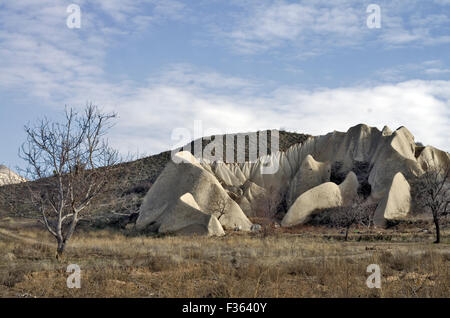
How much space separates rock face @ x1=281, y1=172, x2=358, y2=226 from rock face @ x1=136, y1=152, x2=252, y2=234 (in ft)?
13.0

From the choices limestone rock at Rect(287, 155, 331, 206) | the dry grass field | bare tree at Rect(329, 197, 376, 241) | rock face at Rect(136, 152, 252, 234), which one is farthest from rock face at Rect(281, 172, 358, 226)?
the dry grass field

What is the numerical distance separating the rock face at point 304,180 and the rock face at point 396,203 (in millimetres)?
71

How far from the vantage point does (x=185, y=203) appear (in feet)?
106

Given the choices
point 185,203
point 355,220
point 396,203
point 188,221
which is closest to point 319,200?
point 355,220

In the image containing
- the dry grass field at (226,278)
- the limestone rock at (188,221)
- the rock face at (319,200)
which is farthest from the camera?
the rock face at (319,200)

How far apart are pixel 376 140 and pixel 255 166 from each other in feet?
40.2

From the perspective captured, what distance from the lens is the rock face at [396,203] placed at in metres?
35.2

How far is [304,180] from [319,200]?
5730mm

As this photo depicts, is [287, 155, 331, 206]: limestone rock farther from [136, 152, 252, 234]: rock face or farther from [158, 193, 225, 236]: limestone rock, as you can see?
[158, 193, 225, 236]: limestone rock

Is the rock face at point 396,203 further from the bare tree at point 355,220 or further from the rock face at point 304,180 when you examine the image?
the bare tree at point 355,220

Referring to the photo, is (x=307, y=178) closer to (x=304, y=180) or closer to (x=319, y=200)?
(x=304, y=180)

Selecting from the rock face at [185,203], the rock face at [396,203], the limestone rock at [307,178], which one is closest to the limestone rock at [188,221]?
the rock face at [185,203]

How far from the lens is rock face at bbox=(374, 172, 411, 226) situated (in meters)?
35.2

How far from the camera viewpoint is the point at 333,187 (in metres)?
39.9
